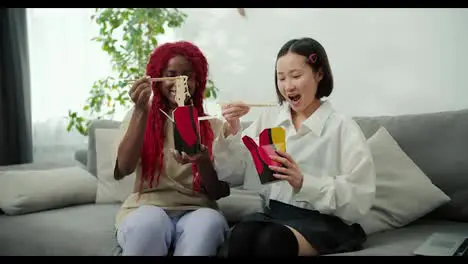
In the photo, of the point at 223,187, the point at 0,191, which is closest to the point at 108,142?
the point at 0,191

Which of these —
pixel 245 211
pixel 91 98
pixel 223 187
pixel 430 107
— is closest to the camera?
pixel 223 187

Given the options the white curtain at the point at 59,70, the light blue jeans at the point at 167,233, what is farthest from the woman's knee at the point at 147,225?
the white curtain at the point at 59,70

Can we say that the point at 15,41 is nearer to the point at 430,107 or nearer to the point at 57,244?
the point at 57,244

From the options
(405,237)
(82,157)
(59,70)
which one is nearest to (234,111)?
(405,237)

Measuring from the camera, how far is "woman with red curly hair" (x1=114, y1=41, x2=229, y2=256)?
1.21 meters

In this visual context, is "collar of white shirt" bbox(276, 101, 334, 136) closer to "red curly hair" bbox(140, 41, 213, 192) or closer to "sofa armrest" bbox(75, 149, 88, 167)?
"red curly hair" bbox(140, 41, 213, 192)

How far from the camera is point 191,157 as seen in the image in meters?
1.19

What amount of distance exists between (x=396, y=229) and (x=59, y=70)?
6.36ft

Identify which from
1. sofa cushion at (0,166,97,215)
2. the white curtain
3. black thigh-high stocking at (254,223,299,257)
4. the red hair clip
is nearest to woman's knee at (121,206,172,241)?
black thigh-high stocking at (254,223,299,257)

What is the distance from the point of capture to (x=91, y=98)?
8.14 feet

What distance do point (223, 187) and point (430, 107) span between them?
3.72 feet

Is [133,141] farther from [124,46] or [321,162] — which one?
[124,46]

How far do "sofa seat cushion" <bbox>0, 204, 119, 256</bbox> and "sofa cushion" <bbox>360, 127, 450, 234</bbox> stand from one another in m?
0.77

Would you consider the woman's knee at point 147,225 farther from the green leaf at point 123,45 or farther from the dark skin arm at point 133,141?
the green leaf at point 123,45
